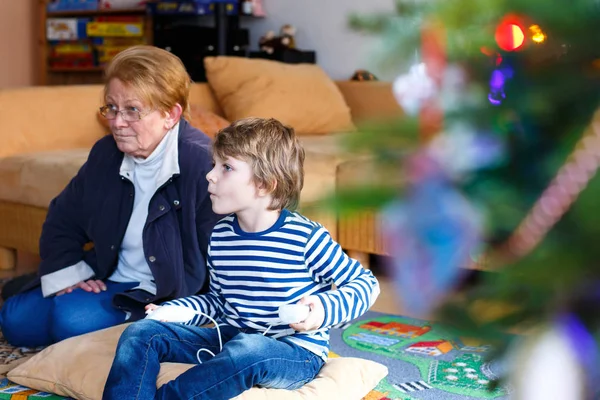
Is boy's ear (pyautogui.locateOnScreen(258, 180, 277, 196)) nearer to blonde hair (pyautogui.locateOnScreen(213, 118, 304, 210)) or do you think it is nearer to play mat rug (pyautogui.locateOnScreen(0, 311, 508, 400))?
blonde hair (pyautogui.locateOnScreen(213, 118, 304, 210))

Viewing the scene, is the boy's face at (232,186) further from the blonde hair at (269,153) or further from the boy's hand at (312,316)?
the boy's hand at (312,316)

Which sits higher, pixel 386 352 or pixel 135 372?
pixel 135 372

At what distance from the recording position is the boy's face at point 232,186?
4.93ft

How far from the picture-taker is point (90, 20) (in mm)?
5527

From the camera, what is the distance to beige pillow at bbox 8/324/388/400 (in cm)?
154

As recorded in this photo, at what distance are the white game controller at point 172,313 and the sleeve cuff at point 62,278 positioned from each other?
56 centimetres

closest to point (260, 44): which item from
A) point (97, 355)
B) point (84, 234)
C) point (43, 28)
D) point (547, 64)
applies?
point (43, 28)

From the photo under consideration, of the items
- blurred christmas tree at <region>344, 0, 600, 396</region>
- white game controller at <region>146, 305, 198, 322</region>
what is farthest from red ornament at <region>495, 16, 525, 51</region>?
white game controller at <region>146, 305, 198, 322</region>

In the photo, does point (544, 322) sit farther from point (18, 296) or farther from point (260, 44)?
point (260, 44)

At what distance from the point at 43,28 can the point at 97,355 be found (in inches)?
182

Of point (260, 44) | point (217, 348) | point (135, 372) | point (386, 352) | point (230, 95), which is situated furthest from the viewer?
point (260, 44)

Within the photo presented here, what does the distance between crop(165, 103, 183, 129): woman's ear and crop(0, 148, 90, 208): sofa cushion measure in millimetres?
869

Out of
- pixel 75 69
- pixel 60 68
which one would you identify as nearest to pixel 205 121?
pixel 75 69

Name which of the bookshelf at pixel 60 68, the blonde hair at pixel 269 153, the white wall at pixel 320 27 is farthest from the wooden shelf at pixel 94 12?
the blonde hair at pixel 269 153
